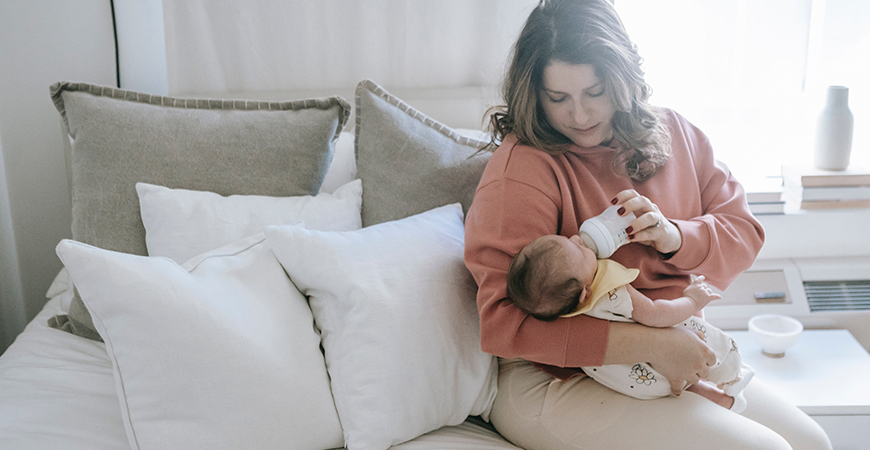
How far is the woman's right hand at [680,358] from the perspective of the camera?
106 centimetres

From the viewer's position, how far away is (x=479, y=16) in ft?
5.86

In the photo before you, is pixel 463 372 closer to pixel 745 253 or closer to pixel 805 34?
pixel 745 253

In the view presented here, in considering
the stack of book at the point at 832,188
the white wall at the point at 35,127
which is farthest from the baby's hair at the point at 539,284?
the white wall at the point at 35,127

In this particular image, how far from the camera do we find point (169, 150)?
134 cm

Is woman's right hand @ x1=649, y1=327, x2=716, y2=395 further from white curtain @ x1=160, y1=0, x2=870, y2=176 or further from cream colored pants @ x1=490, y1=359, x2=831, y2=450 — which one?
white curtain @ x1=160, y1=0, x2=870, y2=176

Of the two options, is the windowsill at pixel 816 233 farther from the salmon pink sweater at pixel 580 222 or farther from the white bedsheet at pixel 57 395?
the white bedsheet at pixel 57 395

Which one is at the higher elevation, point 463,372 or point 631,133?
point 631,133

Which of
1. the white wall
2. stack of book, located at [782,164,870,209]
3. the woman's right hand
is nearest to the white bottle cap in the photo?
the woman's right hand

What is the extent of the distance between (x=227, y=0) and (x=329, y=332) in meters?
1.15

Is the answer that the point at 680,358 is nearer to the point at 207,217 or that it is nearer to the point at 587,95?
the point at 587,95

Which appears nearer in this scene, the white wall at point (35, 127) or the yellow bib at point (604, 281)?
the yellow bib at point (604, 281)

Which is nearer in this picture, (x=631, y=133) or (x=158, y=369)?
(x=158, y=369)

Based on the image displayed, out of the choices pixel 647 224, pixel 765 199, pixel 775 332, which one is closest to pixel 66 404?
pixel 647 224

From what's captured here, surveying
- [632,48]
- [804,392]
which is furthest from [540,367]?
[804,392]
